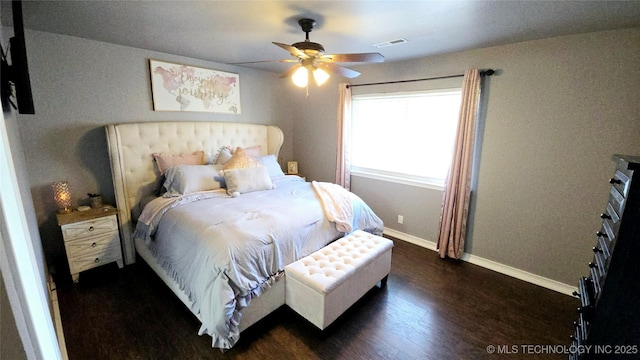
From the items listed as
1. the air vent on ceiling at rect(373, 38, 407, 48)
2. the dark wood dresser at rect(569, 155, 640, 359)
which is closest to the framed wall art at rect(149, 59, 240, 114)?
the air vent on ceiling at rect(373, 38, 407, 48)

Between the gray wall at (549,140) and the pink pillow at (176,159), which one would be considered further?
the pink pillow at (176,159)

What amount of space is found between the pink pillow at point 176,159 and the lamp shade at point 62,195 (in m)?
0.81

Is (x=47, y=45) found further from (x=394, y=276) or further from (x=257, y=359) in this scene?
(x=394, y=276)

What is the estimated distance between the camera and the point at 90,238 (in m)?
2.49

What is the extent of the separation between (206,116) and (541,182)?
12.9ft

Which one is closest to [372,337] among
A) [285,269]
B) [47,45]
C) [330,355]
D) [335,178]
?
[330,355]

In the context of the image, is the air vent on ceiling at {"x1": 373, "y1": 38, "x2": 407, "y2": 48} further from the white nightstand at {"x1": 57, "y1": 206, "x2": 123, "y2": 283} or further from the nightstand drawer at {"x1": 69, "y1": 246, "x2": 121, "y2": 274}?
the nightstand drawer at {"x1": 69, "y1": 246, "x2": 121, "y2": 274}

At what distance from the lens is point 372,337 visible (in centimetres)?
194

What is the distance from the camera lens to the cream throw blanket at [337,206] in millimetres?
2523

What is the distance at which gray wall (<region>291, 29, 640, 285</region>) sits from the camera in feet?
7.08

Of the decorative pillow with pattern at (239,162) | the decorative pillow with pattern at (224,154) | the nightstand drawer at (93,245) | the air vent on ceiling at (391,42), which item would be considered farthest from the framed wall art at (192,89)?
the air vent on ceiling at (391,42)

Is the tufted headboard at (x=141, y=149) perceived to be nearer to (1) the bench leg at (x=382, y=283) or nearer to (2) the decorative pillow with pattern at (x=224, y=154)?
(2) the decorative pillow with pattern at (x=224, y=154)

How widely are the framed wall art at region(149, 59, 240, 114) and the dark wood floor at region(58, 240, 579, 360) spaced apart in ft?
6.59

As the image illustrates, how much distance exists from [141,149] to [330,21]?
242 cm
